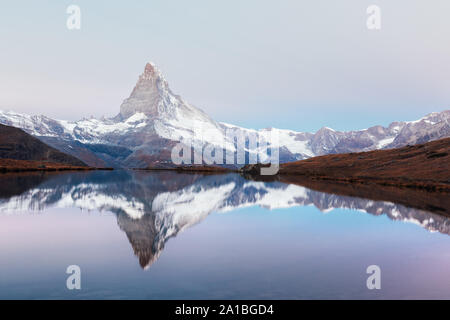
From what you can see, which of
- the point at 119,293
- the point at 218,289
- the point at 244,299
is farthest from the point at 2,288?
the point at 244,299

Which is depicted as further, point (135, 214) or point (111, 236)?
point (135, 214)

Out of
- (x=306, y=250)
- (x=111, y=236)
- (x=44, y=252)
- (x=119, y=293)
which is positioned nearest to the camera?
(x=119, y=293)

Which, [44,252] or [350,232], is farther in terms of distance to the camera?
[350,232]

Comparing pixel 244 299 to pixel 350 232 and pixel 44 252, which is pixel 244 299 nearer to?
pixel 44 252

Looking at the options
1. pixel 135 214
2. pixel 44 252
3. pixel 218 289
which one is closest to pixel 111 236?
pixel 44 252
